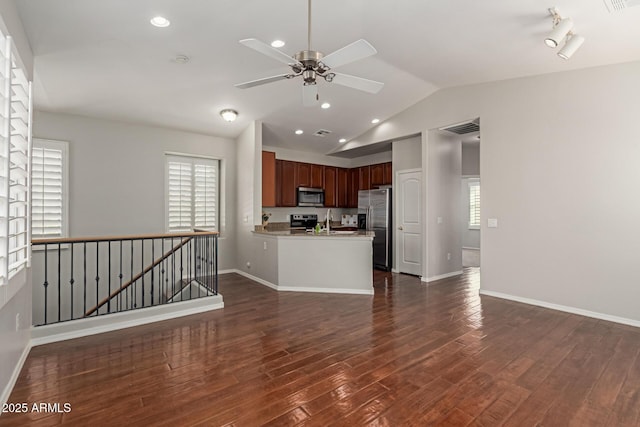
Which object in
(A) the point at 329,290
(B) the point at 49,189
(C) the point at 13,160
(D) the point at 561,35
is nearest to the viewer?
(C) the point at 13,160

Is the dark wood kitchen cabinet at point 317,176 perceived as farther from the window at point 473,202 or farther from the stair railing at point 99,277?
the window at point 473,202

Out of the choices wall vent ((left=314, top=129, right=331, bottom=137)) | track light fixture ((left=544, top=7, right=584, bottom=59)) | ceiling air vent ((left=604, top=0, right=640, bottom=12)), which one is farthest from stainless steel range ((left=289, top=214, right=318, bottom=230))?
ceiling air vent ((left=604, top=0, right=640, bottom=12))

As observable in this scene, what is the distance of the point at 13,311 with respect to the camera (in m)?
2.45

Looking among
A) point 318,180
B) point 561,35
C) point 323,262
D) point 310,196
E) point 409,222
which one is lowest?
point 323,262

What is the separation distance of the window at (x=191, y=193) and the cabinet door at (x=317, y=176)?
7.35 feet

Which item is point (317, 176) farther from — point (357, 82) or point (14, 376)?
point (14, 376)

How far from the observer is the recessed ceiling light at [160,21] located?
117 inches

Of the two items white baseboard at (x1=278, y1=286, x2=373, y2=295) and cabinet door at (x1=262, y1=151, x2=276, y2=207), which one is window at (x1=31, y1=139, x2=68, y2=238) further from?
white baseboard at (x1=278, y1=286, x2=373, y2=295)

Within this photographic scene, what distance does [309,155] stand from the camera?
781 centimetres

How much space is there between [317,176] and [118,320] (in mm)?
5237

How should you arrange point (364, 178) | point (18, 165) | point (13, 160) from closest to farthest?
point (13, 160)
point (18, 165)
point (364, 178)

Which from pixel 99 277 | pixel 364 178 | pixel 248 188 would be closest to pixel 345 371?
pixel 248 188

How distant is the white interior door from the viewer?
6.17 metres

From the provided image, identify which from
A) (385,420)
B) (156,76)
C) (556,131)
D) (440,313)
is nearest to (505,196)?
(556,131)
